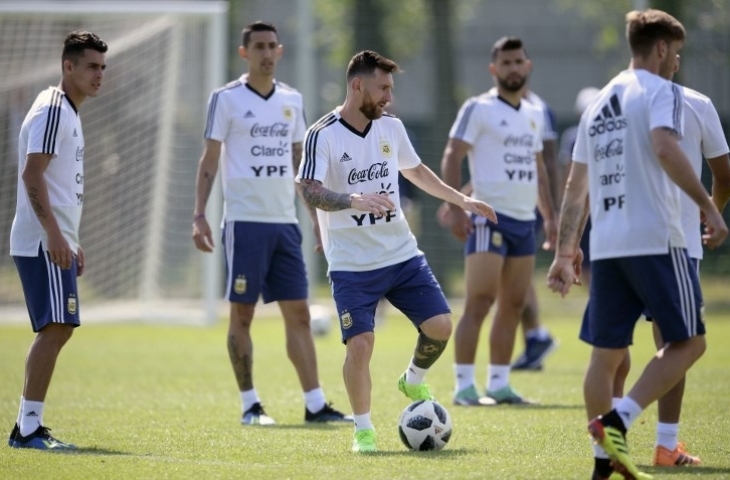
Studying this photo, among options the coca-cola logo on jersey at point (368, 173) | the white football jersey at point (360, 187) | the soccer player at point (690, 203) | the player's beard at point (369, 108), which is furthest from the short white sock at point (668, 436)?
the player's beard at point (369, 108)

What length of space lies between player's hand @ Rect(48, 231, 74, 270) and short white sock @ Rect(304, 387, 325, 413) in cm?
237

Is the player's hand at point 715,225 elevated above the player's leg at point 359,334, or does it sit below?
above

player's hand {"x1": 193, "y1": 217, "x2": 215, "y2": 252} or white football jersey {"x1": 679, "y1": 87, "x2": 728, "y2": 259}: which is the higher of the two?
white football jersey {"x1": 679, "y1": 87, "x2": 728, "y2": 259}

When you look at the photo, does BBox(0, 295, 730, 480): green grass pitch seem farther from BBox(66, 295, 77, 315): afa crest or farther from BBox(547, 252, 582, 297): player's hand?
BBox(547, 252, 582, 297): player's hand

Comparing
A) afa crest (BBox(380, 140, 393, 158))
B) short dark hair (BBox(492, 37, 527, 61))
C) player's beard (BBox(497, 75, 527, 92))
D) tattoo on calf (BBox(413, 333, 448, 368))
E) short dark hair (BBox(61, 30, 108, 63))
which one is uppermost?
short dark hair (BBox(492, 37, 527, 61))

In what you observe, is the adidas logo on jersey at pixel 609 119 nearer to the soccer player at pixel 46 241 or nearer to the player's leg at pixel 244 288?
the soccer player at pixel 46 241

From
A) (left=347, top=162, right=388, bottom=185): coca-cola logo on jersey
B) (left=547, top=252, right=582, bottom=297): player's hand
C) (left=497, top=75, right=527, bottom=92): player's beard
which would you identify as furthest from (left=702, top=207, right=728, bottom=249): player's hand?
(left=497, top=75, right=527, bottom=92): player's beard

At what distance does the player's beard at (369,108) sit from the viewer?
7.23 m

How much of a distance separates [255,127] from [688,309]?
4208mm

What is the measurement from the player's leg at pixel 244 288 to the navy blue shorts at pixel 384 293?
1.58 m

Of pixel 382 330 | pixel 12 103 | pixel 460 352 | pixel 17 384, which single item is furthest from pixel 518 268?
pixel 12 103

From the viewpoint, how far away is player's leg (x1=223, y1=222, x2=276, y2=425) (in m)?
8.87

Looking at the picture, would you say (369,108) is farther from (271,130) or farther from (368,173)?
(271,130)

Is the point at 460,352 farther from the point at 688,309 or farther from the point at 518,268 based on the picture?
the point at 688,309
